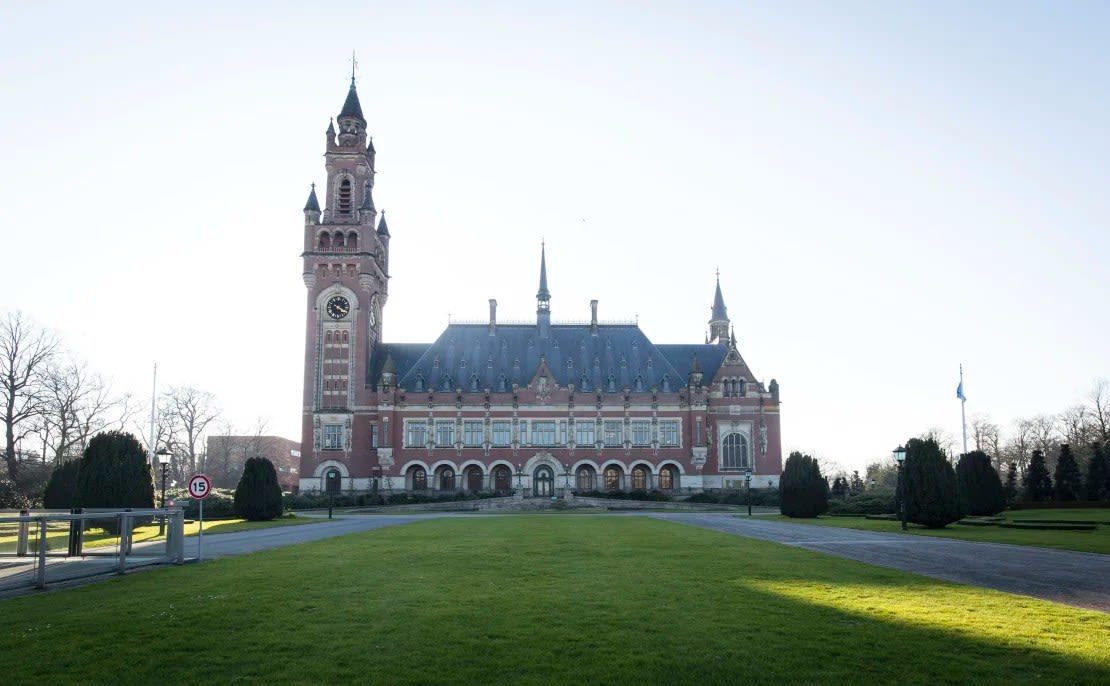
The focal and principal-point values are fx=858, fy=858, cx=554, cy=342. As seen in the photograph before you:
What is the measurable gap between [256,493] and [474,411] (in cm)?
3533

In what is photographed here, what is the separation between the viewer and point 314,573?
1866 cm

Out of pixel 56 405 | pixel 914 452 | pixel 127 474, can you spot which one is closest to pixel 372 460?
pixel 56 405

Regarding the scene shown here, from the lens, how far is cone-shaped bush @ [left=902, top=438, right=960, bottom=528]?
37.3 meters

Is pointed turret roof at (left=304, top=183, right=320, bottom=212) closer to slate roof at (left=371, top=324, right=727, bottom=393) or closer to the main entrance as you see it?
slate roof at (left=371, top=324, right=727, bottom=393)

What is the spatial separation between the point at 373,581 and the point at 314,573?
85.8 inches

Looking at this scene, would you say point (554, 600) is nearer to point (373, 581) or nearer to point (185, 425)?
point (373, 581)

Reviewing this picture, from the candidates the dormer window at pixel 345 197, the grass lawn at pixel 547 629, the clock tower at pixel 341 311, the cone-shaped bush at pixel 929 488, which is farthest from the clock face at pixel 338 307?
the grass lawn at pixel 547 629

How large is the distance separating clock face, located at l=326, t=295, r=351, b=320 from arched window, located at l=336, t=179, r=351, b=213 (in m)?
8.70

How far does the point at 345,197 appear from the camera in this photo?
84938 mm

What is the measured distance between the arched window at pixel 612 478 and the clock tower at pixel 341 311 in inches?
898

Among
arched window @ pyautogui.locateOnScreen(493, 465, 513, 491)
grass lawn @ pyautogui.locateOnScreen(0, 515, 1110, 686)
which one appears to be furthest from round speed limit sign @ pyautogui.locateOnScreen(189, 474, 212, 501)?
arched window @ pyautogui.locateOnScreen(493, 465, 513, 491)

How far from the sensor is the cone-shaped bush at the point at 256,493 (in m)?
48.6

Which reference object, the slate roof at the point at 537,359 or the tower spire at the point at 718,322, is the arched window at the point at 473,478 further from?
the tower spire at the point at 718,322

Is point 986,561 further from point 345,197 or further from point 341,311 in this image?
point 345,197
